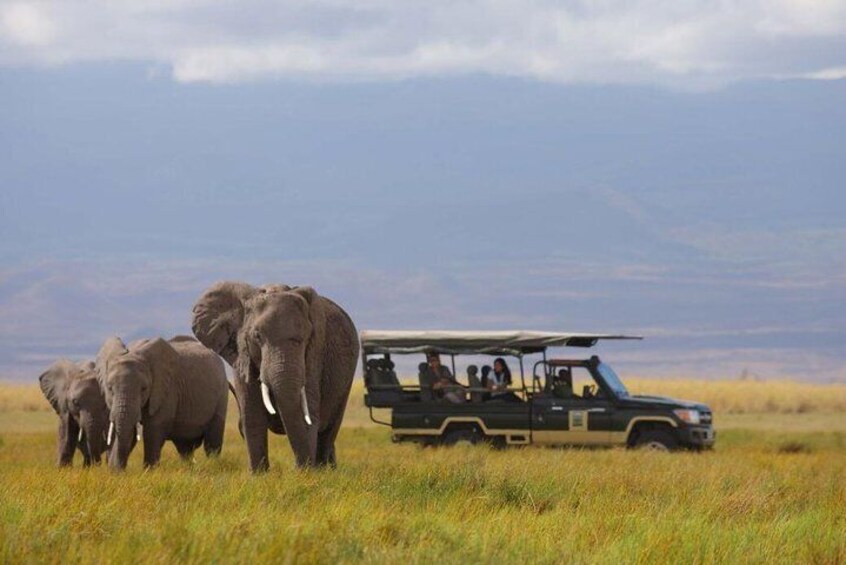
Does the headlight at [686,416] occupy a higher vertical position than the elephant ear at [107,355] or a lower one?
lower

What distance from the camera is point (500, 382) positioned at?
31.3 m

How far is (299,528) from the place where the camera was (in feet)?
39.9

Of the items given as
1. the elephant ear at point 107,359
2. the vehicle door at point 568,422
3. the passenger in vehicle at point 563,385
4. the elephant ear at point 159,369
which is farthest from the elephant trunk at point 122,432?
the passenger in vehicle at point 563,385

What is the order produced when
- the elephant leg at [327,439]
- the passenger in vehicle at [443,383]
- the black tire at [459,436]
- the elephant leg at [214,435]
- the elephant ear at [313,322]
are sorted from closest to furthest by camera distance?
the elephant ear at [313,322] < the elephant leg at [327,439] < the elephant leg at [214,435] < the black tire at [459,436] < the passenger in vehicle at [443,383]

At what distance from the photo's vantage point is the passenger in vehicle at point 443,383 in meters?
30.8

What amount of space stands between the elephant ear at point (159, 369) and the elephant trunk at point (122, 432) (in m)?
1.12

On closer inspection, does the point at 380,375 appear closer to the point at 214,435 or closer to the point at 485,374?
the point at 485,374

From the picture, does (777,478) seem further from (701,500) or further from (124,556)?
(124,556)

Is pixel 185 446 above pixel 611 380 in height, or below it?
below

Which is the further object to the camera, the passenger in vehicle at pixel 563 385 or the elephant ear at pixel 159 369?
the passenger in vehicle at pixel 563 385

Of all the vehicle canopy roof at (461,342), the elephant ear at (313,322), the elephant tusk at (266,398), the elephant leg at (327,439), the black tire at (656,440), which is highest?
the elephant ear at (313,322)

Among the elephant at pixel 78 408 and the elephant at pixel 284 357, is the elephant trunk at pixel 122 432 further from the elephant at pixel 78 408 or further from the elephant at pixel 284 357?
the elephant at pixel 78 408

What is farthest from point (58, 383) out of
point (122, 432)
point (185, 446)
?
point (122, 432)

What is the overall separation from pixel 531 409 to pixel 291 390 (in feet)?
36.3
